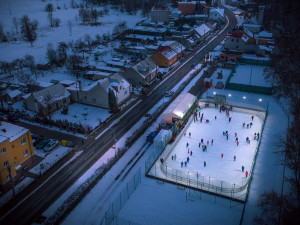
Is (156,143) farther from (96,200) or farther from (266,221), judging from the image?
(266,221)

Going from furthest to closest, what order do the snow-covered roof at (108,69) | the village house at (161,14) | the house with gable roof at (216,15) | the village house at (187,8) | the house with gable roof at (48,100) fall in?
the village house at (187,8)
the house with gable roof at (216,15)
the village house at (161,14)
the snow-covered roof at (108,69)
the house with gable roof at (48,100)

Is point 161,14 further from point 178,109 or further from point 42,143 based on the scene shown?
point 42,143

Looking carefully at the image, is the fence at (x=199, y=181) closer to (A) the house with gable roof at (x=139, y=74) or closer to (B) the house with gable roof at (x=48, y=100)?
(B) the house with gable roof at (x=48, y=100)

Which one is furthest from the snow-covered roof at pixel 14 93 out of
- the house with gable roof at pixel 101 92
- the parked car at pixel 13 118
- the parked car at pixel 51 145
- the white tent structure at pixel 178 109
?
the white tent structure at pixel 178 109

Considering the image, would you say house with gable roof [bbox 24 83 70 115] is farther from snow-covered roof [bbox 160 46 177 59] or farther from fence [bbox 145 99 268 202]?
snow-covered roof [bbox 160 46 177 59]

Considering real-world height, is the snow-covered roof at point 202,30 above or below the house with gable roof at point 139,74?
above

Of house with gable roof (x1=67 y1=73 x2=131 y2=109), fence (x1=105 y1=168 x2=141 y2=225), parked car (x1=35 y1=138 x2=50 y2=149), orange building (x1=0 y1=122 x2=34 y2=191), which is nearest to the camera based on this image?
fence (x1=105 y1=168 x2=141 y2=225)

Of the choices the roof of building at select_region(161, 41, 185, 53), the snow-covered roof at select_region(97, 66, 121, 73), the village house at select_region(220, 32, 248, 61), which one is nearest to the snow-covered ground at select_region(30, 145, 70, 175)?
the snow-covered roof at select_region(97, 66, 121, 73)
